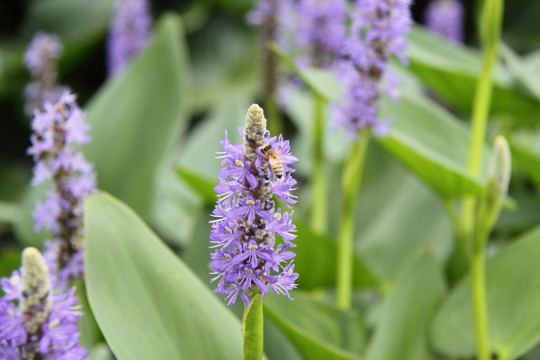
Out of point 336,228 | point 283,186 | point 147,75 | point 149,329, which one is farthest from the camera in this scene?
point 336,228

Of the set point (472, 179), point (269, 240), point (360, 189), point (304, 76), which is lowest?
point (269, 240)

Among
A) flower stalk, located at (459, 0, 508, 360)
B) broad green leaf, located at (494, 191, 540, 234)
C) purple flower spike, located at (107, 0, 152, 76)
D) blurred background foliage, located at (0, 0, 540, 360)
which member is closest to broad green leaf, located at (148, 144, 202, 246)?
blurred background foliage, located at (0, 0, 540, 360)

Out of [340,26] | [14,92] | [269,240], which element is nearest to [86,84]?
[14,92]

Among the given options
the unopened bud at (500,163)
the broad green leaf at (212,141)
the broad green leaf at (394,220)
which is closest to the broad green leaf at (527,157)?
the broad green leaf at (394,220)

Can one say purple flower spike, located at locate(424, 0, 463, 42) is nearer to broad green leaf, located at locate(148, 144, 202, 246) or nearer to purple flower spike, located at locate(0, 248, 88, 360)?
broad green leaf, located at locate(148, 144, 202, 246)

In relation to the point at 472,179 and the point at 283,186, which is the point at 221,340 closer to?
the point at 283,186

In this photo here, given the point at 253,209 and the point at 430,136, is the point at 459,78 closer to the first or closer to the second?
the point at 430,136
